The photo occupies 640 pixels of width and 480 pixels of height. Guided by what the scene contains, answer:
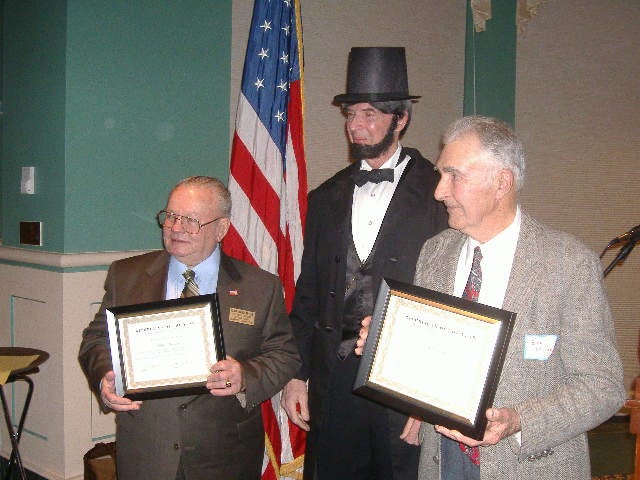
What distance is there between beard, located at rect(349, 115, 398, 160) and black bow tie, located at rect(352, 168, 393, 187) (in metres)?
0.06

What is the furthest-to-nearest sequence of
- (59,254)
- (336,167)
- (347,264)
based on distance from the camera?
(336,167)
(59,254)
(347,264)

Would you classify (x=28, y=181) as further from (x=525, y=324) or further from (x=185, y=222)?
(x=525, y=324)

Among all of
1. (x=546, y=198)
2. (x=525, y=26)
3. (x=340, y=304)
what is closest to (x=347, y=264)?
(x=340, y=304)

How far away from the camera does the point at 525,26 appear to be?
545cm

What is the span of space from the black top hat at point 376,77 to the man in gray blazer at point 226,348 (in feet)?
2.31

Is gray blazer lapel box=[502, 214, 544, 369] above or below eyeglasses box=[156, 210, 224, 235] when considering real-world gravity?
below

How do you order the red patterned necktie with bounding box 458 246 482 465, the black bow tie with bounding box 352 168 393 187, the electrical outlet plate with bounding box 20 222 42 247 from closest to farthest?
the red patterned necktie with bounding box 458 246 482 465
the black bow tie with bounding box 352 168 393 187
the electrical outlet plate with bounding box 20 222 42 247

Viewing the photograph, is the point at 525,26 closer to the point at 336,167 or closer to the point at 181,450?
the point at 336,167

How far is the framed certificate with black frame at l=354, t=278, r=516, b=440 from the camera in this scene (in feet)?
4.52

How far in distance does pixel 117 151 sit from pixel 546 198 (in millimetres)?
3775

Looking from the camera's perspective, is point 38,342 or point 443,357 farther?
point 38,342

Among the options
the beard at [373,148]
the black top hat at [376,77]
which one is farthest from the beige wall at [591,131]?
the beard at [373,148]

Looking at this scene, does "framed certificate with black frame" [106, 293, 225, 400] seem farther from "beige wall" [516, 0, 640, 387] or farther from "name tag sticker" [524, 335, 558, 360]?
"beige wall" [516, 0, 640, 387]

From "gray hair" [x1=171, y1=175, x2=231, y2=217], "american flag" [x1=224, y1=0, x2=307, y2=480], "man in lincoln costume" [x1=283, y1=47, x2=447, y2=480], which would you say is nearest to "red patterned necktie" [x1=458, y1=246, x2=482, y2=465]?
"man in lincoln costume" [x1=283, y1=47, x2=447, y2=480]
